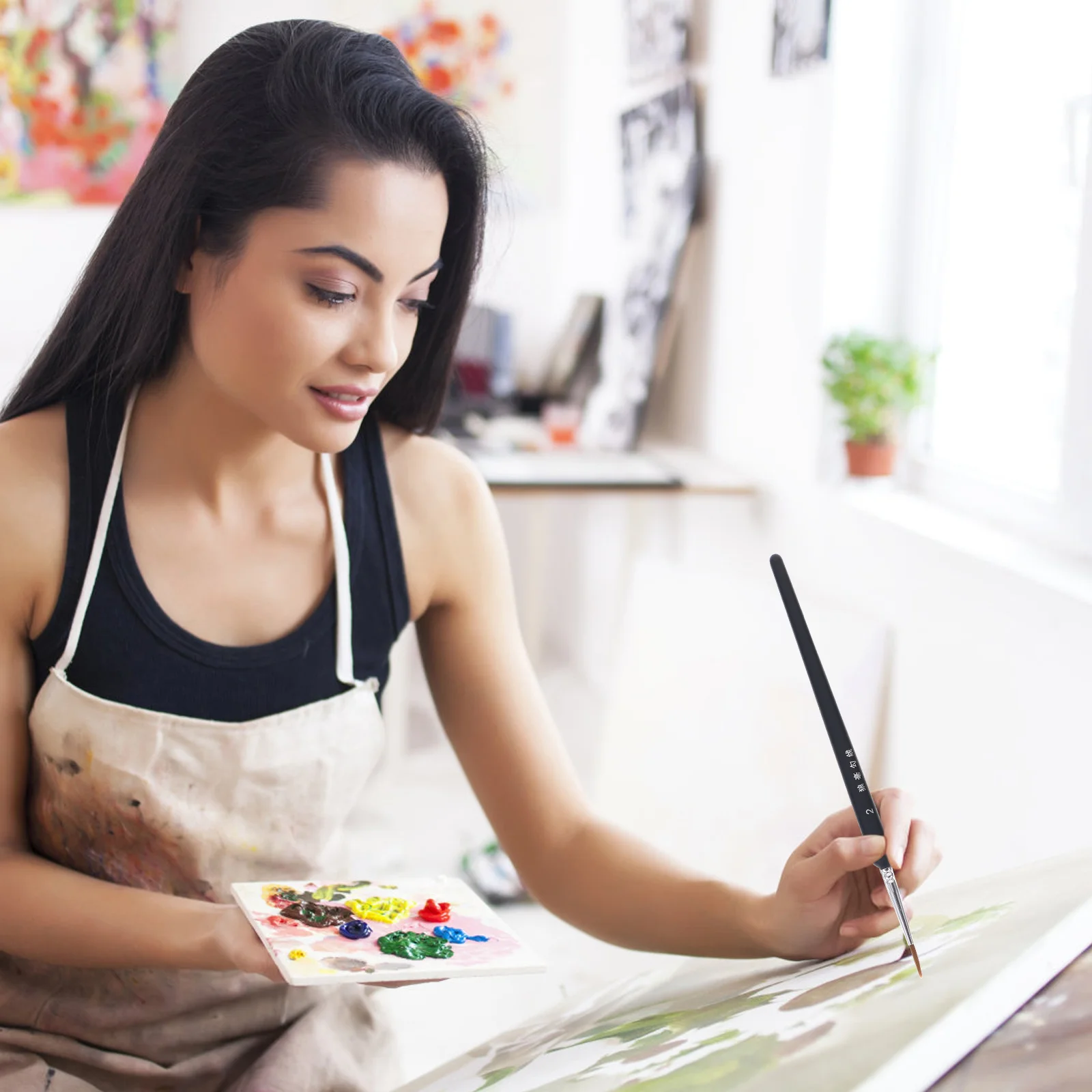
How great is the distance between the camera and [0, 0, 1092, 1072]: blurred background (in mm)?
1819

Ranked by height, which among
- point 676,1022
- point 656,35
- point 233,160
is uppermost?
point 656,35

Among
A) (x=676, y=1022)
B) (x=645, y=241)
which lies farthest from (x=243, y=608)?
(x=645, y=241)

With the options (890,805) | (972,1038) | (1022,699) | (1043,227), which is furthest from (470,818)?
(972,1038)

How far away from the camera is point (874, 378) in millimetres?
2168

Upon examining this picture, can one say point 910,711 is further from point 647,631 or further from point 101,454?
point 101,454

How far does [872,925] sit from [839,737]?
0.13 meters

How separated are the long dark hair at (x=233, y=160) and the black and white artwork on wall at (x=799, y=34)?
1.38 metres

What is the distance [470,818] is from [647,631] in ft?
1.88

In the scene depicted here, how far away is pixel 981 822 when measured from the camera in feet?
5.95

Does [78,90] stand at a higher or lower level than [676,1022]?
higher

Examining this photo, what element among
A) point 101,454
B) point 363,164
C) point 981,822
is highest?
point 363,164

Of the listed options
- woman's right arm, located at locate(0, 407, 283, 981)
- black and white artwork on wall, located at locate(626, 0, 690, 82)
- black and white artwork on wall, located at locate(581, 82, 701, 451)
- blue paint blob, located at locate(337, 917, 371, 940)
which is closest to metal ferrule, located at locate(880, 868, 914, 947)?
blue paint blob, located at locate(337, 917, 371, 940)

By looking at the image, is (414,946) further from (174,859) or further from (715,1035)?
(174,859)

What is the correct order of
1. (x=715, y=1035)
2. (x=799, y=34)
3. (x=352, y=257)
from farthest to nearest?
(x=799, y=34), (x=352, y=257), (x=715, y=1035)
